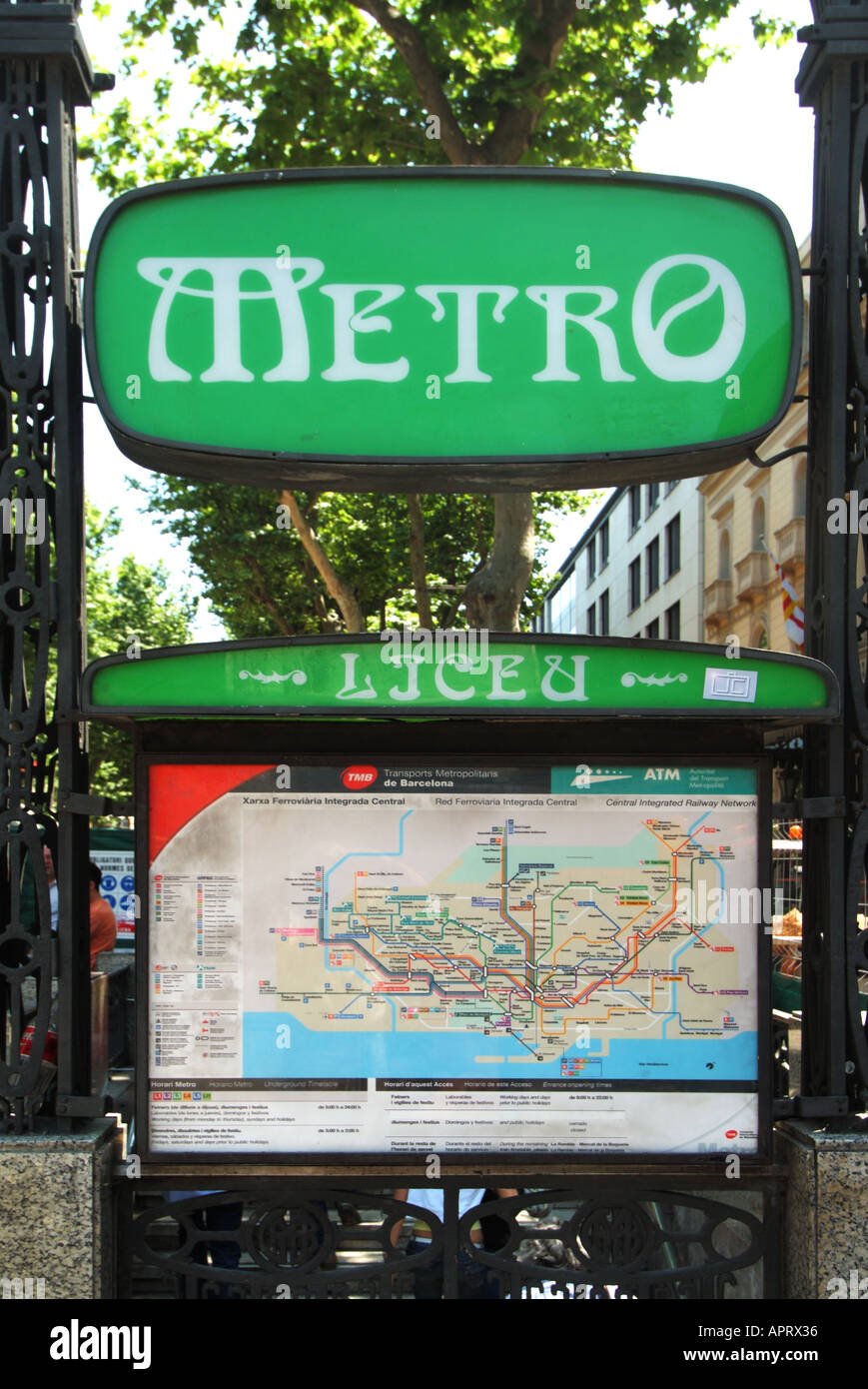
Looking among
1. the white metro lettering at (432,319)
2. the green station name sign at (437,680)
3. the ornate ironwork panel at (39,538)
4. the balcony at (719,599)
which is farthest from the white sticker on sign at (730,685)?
the balcony at (719,599)

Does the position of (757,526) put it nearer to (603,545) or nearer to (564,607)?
(603,545)

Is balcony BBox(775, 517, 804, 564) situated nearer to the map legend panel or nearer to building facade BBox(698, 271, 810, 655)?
building facade BBox(698, 271, 810, 655)

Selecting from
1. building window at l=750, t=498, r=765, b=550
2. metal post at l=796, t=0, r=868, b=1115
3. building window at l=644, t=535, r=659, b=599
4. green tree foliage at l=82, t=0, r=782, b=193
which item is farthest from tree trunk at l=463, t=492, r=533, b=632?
building window at l=644, t=535, r=659, b=599

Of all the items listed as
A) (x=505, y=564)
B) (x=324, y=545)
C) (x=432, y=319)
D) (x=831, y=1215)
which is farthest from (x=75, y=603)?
(x=324, y=545)

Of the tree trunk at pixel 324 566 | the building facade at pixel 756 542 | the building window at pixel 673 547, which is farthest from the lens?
the building window at pixel 673 547

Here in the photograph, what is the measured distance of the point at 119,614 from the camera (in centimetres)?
4325

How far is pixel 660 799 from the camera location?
398 centimetres

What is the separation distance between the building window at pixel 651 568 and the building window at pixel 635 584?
1.75 metres

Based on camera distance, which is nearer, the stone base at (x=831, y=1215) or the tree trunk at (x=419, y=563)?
the stone base at (x=831, y=1215)

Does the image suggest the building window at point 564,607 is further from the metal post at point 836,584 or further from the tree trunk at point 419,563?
the metal post at point 836,584

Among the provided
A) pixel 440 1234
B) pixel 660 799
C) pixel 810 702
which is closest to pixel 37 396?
pixel 660 799

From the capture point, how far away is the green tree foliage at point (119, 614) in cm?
3779

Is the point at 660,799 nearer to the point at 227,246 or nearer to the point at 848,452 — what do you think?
the point at 848,452

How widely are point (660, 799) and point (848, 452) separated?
1453 millimetres
